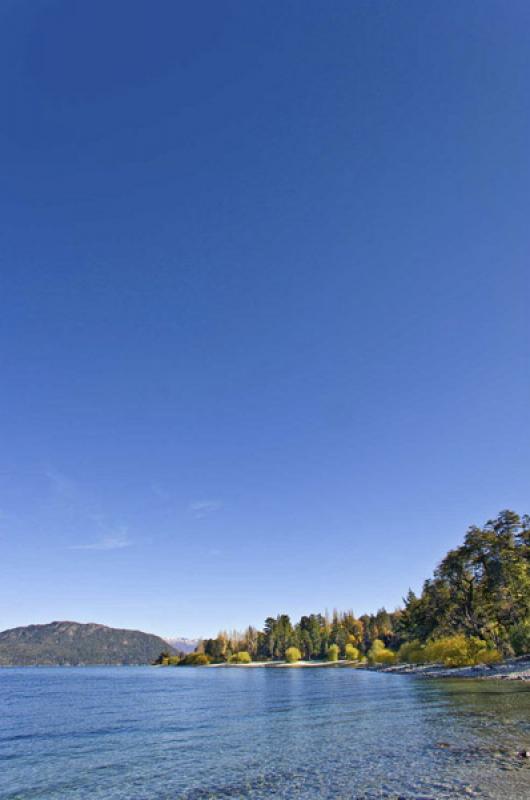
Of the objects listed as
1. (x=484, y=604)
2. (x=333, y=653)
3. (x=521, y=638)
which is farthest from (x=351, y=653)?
(x=521, y=638)

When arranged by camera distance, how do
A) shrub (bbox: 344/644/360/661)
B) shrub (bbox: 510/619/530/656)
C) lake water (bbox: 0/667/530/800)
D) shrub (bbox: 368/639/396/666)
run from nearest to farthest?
lake water (bbox: 0/667/530/800) → shrub (bbox: 510/619/530/656) → shrub (bbox: 368/639/396/666) → shrub (bbox: 344/644/360/661)

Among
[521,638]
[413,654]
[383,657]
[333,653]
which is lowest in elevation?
[383,657]

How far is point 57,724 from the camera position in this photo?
40438mm

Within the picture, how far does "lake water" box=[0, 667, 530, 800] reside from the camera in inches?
→ 651

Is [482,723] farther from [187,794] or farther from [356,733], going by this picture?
→ [187,794]

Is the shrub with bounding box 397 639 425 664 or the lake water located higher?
the shrub with bounding box 397 639 425 664

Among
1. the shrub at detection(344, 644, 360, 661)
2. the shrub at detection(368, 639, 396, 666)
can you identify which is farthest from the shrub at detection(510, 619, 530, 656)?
the shrub at detection(344, 644, 360, 661)

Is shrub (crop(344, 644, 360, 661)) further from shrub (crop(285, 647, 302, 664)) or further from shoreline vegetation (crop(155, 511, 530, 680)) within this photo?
shoreline vegetation (crop(155, 511, 530, 680))

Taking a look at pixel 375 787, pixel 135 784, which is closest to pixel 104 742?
pixel 135 784

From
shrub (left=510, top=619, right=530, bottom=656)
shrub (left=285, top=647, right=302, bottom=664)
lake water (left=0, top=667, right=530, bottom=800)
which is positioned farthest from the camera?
shrub (left=285, top=647, right=302, bottom=664)

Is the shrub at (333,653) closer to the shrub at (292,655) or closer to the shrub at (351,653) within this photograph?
the shrub at (351,653)

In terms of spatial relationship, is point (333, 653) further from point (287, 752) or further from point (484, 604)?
point (287, 752)

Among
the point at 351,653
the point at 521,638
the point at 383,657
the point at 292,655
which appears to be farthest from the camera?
the point at 292,655

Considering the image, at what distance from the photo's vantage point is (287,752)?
23.1 m
